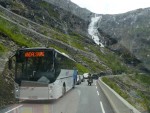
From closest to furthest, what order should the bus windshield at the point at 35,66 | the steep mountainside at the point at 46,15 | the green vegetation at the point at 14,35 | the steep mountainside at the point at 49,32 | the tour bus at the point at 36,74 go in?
1. the tour bus at the point at 36,74
2. the bus windshield at the point at 35,66
3. the green vegetation at the point at 14,35
4. the steep mountainside at the point at 49,32
5. the steep mountainside at the point at 46,15

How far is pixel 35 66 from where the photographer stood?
23.3 meters

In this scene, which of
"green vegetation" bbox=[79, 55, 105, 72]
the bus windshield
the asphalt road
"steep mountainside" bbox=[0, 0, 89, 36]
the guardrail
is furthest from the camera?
"steep mountainside" bbox=[0, 0, 89, 36]

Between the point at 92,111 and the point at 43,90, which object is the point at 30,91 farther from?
the point at 92,111

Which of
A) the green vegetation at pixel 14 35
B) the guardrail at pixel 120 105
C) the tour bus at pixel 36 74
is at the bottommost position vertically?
the guardrail at pixel 120 105

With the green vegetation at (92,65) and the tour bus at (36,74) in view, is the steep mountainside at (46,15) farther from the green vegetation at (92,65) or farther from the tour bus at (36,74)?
the tour bus at (36,74)

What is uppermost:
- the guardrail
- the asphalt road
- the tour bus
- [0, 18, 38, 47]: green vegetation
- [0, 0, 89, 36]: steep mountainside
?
[0, 0, 89, 36]: steep mountainside

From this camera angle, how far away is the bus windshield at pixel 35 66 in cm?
2302

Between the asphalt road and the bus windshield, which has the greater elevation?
the bus windshield

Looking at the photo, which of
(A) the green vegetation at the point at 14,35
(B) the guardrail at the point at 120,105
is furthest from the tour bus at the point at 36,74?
(A) the green vegetation at the point at 14,35

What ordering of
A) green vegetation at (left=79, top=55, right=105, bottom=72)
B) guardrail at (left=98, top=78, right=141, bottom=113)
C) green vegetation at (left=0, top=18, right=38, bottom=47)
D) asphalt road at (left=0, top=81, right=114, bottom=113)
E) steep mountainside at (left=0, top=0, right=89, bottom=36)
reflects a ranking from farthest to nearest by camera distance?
steep mountainside at (left=0, top=0, right=89, bottom=36) → green vegetation at (left=79, top=55, right=105, bottom=72) → green vegetation at (left=0, top=18, right=38, bottom=47) → asphalt road at (left=0, top=81, right=114, bottom=113) → guardrail at (left=98, top=78, right=141, bottom=113)

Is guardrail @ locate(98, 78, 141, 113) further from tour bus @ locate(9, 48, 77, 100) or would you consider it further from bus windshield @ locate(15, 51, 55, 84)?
bus windshield @ locate(15, 51, 55, 84)

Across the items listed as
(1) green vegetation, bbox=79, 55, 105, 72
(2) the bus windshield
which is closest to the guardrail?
(2) the bus windshield

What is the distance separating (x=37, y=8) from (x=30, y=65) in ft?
448

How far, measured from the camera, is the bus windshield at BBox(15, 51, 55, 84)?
2302cm
